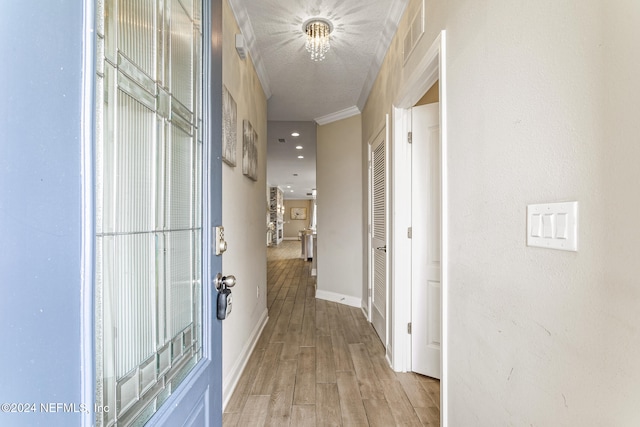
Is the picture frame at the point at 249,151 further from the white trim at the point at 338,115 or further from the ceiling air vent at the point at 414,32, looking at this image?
the white trim at the point at 338,115

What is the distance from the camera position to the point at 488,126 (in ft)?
3.62

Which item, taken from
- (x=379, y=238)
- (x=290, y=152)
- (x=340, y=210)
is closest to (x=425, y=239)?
(x=379, y=238)

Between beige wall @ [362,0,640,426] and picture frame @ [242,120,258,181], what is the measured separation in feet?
5.34

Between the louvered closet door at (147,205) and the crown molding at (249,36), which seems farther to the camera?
the crown molding at (249,36)

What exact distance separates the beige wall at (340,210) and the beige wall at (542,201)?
2.85m

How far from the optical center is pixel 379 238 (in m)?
3.10

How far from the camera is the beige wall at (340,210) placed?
4.25 meters

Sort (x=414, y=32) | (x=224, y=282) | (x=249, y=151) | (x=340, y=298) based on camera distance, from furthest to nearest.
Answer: (x=340, y=298)
(x=249, y=151)
(x=414, y=32)
(x=224, y=282)

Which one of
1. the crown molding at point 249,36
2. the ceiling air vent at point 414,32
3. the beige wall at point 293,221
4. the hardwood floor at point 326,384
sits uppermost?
the crown molding at point 249,36

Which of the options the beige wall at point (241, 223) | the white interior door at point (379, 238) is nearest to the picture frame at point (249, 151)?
the beige wall at point (241, 223)

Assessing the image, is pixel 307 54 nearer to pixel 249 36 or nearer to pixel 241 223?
pixel 249 36

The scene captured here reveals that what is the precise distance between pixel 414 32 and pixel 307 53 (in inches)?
48.5

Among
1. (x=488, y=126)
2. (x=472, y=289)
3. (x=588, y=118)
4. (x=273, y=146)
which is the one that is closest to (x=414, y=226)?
(x=472, y=289)

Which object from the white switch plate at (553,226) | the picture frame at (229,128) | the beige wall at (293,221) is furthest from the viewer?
the beige wall at (293,221)
